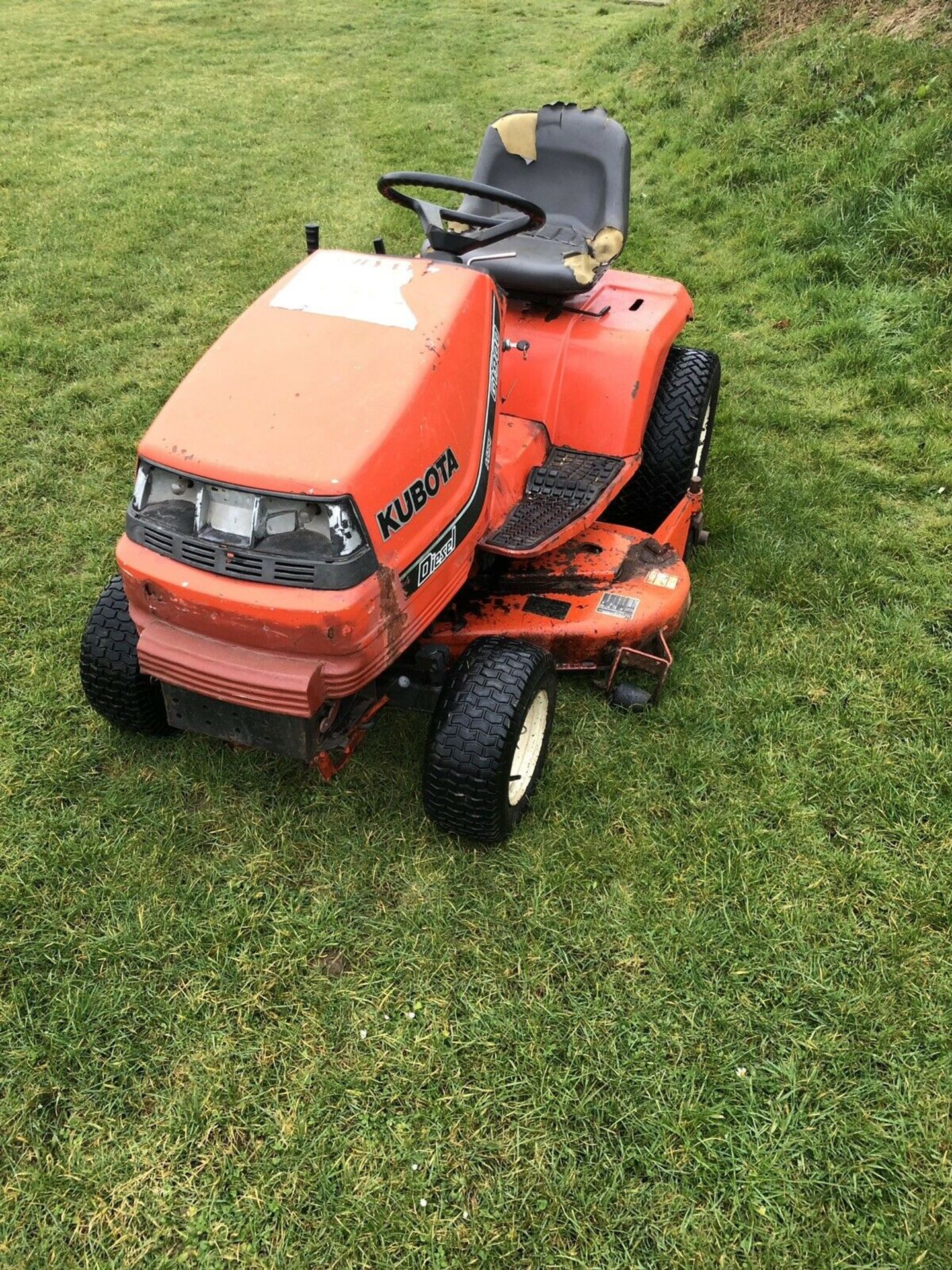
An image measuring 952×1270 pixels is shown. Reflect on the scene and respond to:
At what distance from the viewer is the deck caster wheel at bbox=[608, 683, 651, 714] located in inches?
113

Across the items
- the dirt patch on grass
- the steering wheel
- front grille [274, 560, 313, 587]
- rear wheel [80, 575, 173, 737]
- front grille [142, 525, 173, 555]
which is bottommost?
rear wheel [80, 575, 173, 737]

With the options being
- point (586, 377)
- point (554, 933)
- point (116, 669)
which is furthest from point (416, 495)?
point (586, 377)

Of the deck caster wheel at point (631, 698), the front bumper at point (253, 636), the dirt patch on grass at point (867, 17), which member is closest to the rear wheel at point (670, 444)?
the deck caster wheel at point (631, 698)

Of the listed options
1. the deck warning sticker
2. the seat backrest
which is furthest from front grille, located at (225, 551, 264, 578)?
the seat backrest

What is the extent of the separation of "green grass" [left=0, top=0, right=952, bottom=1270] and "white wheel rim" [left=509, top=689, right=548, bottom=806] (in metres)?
0.12

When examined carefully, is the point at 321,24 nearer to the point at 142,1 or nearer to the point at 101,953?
the point at 142,1

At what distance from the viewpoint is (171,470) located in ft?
6.61

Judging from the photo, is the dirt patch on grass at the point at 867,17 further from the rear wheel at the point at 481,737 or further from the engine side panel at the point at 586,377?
the rear wheel at the point at 481,737

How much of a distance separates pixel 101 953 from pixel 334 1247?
887 millimetres

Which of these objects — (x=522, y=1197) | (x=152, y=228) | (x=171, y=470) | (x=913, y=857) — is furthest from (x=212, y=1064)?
(x=152, y=228)

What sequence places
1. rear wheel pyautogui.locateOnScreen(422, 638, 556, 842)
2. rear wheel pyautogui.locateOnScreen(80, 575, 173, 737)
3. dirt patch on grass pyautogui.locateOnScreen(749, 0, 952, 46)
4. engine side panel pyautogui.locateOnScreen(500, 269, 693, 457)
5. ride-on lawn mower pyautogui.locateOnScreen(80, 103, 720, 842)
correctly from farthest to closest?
dirt patch on grass pyautogui.locateOnScreen(749, 0, 952, 46)
engine side panel pyautogui.locateOnScreen(500, 269, 693, 457)
rear wheel pyautogui.locateOnScreen(80, 575, 173, 737)
rear wheel pyautogui.locateOnScreen(422, 638, 556, 842)
ride-on lawn mower pyautogui.locateOnScreen(80, 103, 720, 842)

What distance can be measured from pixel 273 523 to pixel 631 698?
1356mm

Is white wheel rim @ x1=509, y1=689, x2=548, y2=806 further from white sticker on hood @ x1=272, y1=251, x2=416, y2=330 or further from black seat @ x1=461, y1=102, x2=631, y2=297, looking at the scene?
black seat @ x1=461, y1=102, x2=631, y2=297

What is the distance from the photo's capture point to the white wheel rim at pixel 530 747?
252cm
